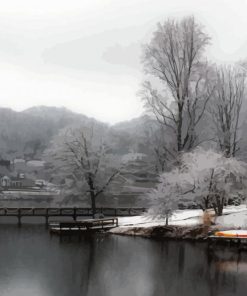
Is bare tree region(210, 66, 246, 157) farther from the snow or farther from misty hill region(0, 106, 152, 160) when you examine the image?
misty hill region(0, 106, 152, 160)

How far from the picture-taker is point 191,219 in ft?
132

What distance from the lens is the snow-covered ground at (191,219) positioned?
123 feet

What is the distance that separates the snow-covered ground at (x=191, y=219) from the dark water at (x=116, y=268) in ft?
15.2

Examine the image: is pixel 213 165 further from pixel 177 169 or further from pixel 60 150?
pixel 60 150

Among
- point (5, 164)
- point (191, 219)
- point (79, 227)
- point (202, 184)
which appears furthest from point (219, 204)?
point (5, 164)

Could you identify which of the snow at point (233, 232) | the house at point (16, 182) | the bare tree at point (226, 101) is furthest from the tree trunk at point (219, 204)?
the house at point (16, 182)

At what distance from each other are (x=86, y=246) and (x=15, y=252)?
5589 millimetres

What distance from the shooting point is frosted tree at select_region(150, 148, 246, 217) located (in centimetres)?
3959

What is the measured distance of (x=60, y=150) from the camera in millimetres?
54219

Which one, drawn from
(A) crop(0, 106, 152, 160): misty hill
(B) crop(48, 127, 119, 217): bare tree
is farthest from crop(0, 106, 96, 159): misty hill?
(B) crop(48, 127, 119, 217): bare tree

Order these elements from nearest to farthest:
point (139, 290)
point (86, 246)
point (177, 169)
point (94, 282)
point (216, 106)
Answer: point (139, 290)
point (94, 282)
point (86, 246)
point (177, 169)
point (216, 106)

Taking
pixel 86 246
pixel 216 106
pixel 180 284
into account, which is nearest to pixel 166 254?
pixel 86 246

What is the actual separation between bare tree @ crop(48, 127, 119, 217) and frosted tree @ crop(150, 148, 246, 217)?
13.9 metres

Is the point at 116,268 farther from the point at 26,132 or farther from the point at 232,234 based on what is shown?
the point at 26,132
